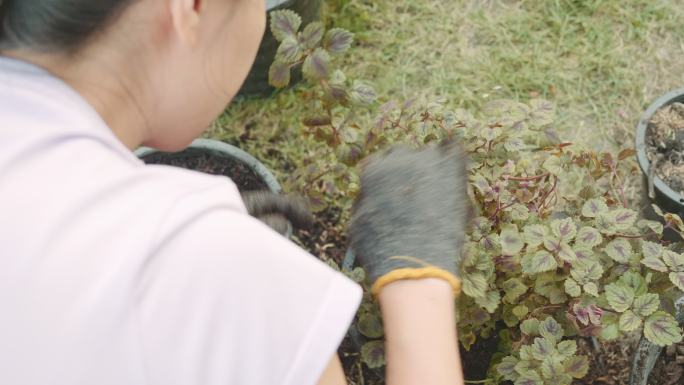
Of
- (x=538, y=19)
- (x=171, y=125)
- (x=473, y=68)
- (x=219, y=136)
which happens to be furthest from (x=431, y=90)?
(x=171, y=125)

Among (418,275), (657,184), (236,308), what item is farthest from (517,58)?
(236,308)

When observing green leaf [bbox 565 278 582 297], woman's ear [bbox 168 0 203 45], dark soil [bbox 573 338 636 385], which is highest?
woman's ear [bbox 168 0 203 45]

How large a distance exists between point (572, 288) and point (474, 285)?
0.54 feet

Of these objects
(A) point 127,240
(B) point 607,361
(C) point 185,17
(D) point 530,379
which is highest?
(C) point 185,17

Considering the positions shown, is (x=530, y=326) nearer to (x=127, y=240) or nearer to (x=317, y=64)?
(x=317, y=64)

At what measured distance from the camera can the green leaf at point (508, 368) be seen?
4.69ft

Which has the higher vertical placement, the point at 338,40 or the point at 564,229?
the point at 338,40

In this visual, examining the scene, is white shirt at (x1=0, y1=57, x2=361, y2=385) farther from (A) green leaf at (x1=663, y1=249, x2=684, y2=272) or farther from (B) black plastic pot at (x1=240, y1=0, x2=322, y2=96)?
Answer: (B) black plastic pot at (x1=240, y1=0, x2=322, y2=96)

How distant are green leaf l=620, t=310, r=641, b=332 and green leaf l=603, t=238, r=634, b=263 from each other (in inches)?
3.6

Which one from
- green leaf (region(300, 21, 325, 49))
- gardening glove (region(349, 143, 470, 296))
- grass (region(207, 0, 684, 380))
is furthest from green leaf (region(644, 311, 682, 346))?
grass (region(207, 0, 684, 380))

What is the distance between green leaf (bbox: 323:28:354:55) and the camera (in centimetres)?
144

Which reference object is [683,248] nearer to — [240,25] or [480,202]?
[480,202]

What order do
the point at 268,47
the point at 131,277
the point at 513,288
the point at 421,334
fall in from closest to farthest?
the point at 131,277 < the point at 421,334 < the point at 513,288 < the point at 268,47

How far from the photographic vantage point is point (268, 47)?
224cm
